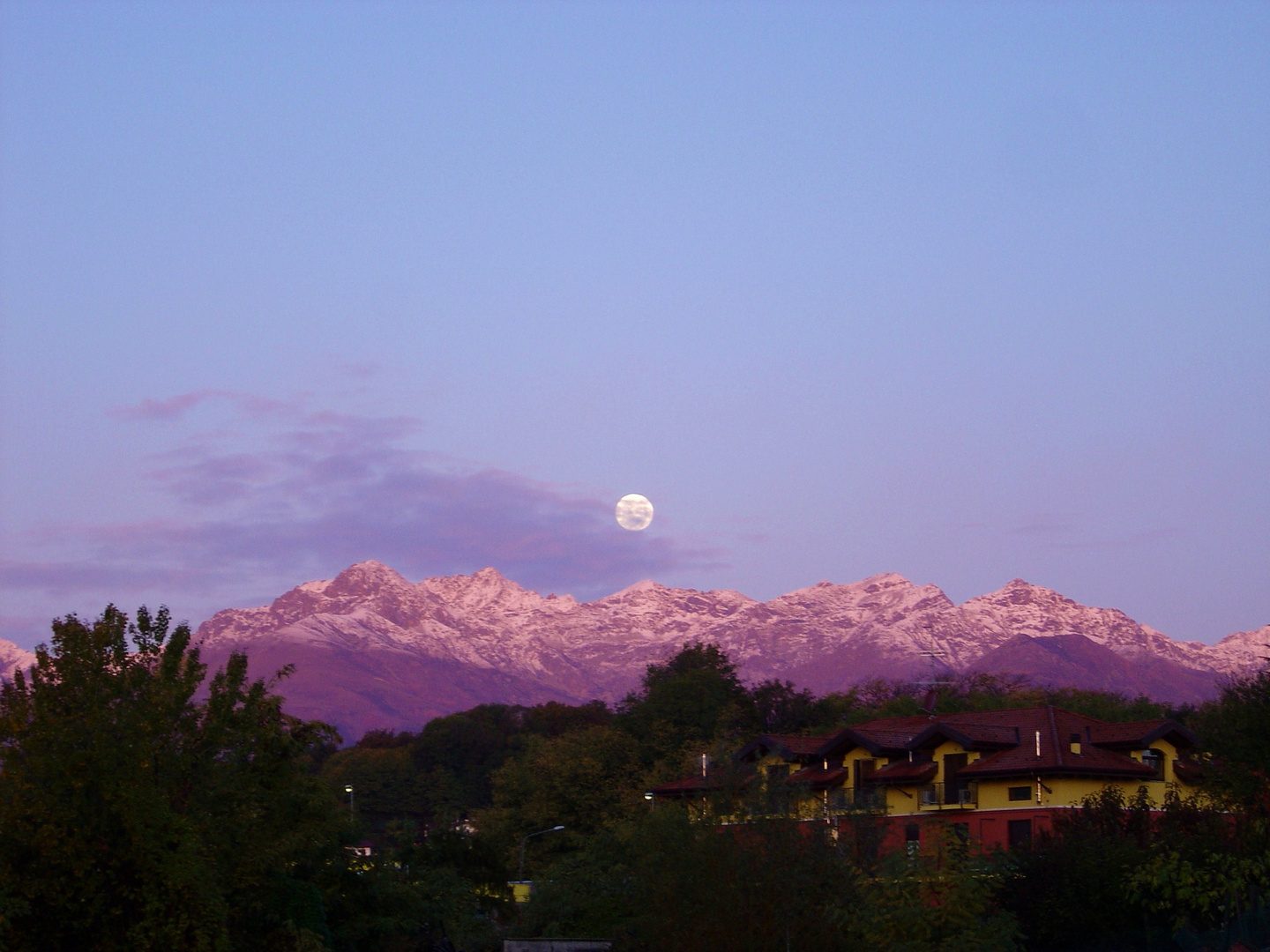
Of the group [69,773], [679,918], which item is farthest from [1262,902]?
[69,773]

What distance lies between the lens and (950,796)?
5772cm

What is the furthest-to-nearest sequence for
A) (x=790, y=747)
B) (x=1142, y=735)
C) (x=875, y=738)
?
1. (x=790, y=747)
2. (x=875, y=738)
3. (x=1142, y=735)

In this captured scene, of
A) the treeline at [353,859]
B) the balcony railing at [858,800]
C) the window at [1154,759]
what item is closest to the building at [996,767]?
the window at [1154,759]

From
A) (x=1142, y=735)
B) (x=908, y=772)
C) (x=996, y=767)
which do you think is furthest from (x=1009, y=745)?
(x=1142, y=735)

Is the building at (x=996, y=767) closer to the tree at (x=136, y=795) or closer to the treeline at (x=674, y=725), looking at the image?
the treeline at (x=674, y=725)

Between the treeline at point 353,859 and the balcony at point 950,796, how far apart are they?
9.82 meters

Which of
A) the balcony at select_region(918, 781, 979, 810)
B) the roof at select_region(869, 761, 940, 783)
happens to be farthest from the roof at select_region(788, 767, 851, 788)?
the balcony at select_region(918, 781, 979, 810)

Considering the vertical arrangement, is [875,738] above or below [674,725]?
below

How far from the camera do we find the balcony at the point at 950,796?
187 ft

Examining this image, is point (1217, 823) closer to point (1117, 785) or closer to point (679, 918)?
point (1117, 785)

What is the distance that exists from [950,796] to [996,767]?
2.76 meters

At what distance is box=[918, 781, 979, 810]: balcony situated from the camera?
56.9 m

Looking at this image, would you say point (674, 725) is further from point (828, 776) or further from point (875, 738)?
point (875, 738)

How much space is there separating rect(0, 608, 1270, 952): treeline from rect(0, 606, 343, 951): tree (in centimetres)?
4
